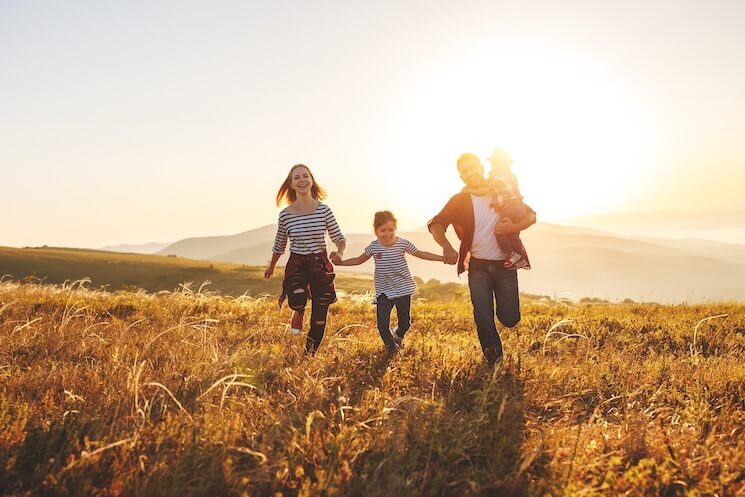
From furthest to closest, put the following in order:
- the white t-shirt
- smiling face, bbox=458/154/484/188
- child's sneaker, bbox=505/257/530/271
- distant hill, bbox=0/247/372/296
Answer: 1. distant hill, bbox=0/247/372/296
2. smiling face, bbox=458/154/484/188
3. the white t-shirt
4. child's sneaker, bbox=505/257/530/271

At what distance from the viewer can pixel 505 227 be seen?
6.06 m

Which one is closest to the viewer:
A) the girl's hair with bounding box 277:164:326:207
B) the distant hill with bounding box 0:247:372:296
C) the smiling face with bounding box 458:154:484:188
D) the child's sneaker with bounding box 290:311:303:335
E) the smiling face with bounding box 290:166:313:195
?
the smiling face with bounding box 458:154:484:188

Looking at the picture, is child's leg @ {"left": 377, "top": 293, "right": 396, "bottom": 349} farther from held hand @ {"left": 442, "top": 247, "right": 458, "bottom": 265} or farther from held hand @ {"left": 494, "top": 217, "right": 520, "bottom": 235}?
held hand @ {"left": 494, "top": 217, "right": 520, "bottom": 235}

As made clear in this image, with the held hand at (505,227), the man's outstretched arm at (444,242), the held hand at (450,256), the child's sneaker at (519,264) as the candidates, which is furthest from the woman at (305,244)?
the child's sneaker at (519,264)

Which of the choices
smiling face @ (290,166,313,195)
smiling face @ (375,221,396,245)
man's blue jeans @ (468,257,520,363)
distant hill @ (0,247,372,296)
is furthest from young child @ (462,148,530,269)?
distant hill @ (0,247,372,296)

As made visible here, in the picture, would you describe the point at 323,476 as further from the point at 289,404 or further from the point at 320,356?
the point at 320,356

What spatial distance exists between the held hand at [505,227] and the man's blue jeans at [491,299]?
15.2 inches

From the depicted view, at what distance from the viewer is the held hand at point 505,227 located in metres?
6.03

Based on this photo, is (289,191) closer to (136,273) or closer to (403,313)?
(403,313)

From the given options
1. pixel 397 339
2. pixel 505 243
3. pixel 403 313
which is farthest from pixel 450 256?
pixel 397 339

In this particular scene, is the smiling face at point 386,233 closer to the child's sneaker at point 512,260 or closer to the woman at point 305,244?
the woman at point 305,244

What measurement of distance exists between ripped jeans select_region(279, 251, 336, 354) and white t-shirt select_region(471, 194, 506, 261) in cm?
199

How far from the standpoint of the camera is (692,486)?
11.1 feet

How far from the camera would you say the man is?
6.18 m
